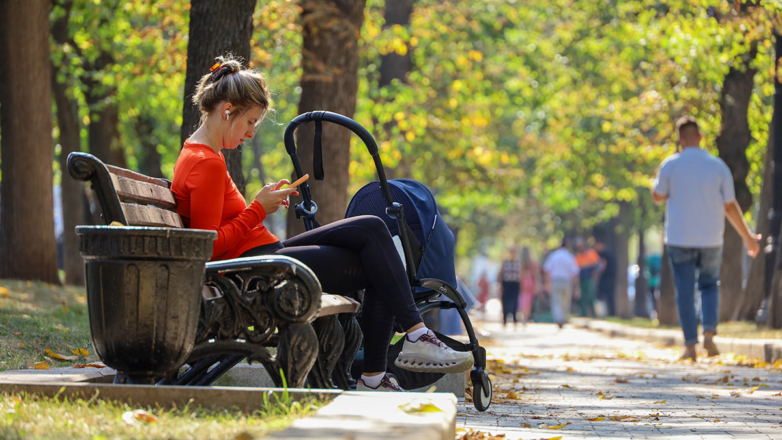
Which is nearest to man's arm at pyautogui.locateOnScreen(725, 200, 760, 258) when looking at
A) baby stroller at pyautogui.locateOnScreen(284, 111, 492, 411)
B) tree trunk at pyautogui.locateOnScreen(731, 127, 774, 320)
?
tree trunk at pyautogui.locateOnScreen(731, 127, 774, 320)

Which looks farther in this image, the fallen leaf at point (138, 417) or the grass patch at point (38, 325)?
the grass patch at point (38, 325)

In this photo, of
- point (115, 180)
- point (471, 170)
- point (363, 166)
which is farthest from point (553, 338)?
point (115, 180)

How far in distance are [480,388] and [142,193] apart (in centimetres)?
224

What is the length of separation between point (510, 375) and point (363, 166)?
46.1 feet

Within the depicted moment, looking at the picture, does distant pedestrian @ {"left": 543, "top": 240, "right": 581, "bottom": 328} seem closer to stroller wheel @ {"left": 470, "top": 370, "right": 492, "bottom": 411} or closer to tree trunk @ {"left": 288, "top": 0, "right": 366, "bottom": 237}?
tree trunk @ {"left": 288, "top": 0, "right": 366, "bottom": 237}

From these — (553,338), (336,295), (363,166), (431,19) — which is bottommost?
(553,338)

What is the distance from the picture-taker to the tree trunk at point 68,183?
57.3 ft

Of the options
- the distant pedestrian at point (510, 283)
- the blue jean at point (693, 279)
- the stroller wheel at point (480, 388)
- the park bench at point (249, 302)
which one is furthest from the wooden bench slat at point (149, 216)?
the distant pedestrian at point (510, 283)

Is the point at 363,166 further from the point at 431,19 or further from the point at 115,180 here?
the point at 115,180

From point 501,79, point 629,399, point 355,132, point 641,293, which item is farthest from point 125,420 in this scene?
point 641,293

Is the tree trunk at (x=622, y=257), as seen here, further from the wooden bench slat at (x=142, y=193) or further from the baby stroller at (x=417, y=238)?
the wooden bench slat at (x=142, y=193)

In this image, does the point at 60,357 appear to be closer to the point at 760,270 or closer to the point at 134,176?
the point at 134,176

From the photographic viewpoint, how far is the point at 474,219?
146ft

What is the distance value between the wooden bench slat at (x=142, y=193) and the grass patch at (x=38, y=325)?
1572 mm
